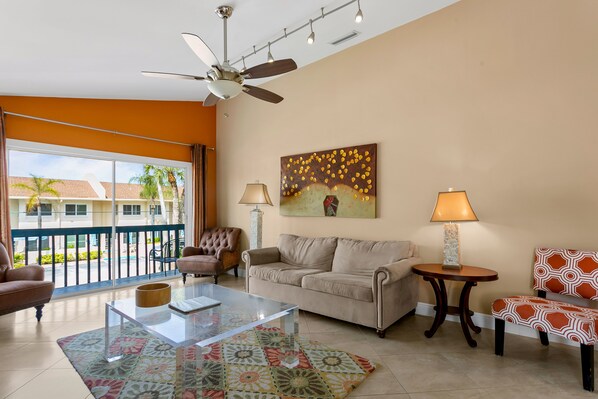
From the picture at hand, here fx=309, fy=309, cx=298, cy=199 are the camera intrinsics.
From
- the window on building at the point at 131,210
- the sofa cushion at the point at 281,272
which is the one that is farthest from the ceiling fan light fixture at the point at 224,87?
the window on building at the point at 131,210

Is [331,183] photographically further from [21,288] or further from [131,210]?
[21,288]

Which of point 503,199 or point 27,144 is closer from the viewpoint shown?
point 503,199

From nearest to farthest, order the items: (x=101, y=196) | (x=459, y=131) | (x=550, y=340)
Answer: (x=550, y=340) < (x=459, y=131) < (x=101, y=196)

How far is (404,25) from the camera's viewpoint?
3.70m

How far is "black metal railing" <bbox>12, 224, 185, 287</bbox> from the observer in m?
4.32

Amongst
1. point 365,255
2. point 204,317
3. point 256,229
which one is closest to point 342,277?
point 365,255

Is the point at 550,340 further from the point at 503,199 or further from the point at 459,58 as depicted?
the point at 459,58

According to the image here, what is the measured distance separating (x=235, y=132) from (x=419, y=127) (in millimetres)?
3432

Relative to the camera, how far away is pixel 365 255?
3.61 metres

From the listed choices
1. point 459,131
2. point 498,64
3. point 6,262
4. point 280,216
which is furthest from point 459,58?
point 6,262

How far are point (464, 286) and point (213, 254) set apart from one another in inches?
157

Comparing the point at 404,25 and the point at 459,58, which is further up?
the point at 404,25

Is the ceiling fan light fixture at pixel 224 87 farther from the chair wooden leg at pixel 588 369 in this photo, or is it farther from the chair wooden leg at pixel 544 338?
the chair wooden leg at pixel 544 338

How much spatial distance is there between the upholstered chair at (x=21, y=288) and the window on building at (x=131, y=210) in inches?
61.5
